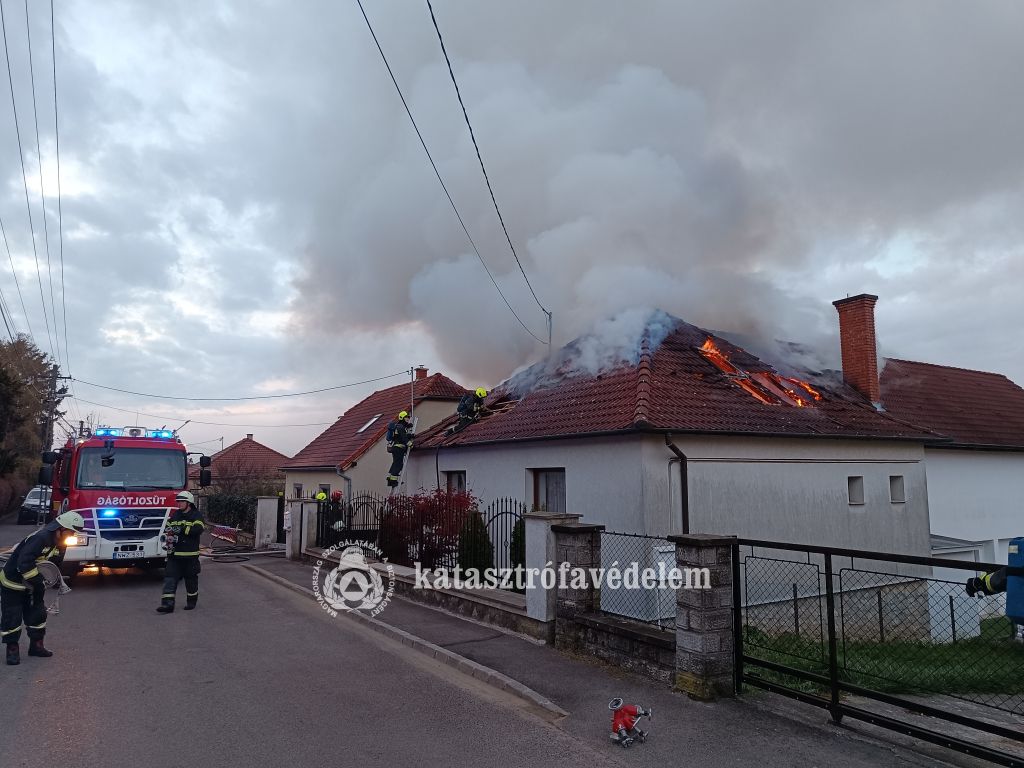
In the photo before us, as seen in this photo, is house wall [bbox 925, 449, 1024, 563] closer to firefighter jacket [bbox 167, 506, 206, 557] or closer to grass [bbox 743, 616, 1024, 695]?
grass [bbox 743, 616, 1024, 695]

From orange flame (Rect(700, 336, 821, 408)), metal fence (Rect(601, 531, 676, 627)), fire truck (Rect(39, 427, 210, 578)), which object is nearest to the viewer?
metal fence (Rect(601, 531, 676, 627))

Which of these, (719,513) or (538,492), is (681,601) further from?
(538,492)

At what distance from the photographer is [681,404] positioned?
10328mm

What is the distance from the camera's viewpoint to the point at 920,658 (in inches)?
251

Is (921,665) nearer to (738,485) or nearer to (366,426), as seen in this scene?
(738,485)

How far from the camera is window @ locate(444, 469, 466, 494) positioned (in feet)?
44.7

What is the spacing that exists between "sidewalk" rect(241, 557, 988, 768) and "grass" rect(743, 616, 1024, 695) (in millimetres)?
586

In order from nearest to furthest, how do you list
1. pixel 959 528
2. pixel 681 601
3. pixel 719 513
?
1. pixel 681 601
2. pixel 719 513
3. pixel 959 528

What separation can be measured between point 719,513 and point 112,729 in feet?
25.3

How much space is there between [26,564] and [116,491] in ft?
16.2

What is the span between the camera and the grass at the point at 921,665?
576cm

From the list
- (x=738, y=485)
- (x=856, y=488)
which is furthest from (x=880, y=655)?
(x=856, y=488)

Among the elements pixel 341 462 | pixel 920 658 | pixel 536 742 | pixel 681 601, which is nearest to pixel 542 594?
pixel 681 601

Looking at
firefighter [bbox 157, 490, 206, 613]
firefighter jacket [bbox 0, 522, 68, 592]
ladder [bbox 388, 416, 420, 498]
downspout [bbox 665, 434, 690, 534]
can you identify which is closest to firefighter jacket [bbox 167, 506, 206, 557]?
firefighter [bbox 157, 490, 206, 613]
